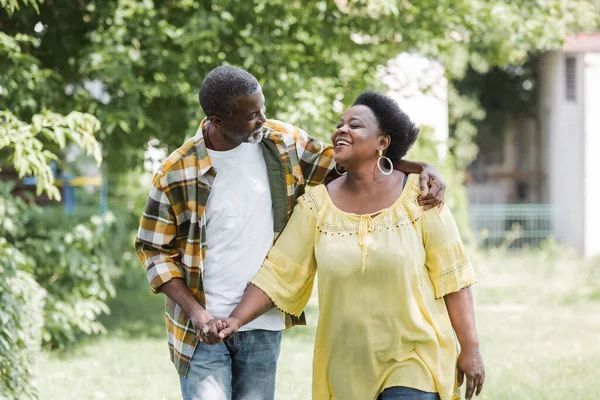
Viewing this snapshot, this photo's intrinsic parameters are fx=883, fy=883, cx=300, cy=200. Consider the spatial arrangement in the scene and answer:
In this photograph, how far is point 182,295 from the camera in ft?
12.0

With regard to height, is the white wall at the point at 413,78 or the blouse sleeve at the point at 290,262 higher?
the white wall at the point at 413,78

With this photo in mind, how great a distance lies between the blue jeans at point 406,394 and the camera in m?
3.35

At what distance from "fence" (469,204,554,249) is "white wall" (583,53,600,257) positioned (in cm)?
91

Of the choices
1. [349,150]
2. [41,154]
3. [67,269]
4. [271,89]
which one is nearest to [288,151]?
[349,150]

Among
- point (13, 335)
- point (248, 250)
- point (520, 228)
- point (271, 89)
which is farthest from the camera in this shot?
point (520, 228)

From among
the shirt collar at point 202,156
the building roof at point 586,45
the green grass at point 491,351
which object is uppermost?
the building roof at point 586,45

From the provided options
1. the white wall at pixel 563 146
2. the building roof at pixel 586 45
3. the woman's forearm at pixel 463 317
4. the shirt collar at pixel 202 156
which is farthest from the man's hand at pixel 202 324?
the building roof at pixel 586 45

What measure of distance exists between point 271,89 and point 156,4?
6.16 ft

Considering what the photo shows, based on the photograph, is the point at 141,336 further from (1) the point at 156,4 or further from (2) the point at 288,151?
(2) the point at 288,151

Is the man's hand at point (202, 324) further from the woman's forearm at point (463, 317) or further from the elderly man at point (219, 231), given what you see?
the woman's forearm at point (463, 317)

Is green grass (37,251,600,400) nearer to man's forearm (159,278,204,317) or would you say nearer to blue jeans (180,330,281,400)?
blue jeans (180,330,281,400)

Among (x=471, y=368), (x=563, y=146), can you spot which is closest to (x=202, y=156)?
(x=471, y=368)

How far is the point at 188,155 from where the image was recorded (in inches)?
147

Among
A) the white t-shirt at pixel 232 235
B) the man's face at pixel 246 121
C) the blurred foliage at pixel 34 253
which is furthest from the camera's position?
the blurred foliage at pixel 34 253
